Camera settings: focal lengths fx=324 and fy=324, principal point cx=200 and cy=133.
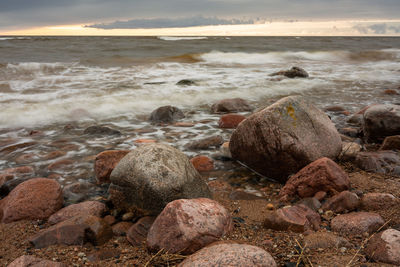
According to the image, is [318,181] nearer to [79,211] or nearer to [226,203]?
[226,203]

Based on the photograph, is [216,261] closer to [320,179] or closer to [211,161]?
[320,179]

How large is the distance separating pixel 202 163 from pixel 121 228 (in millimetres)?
1347

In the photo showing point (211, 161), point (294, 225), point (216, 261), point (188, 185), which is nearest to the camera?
point (216, 261)

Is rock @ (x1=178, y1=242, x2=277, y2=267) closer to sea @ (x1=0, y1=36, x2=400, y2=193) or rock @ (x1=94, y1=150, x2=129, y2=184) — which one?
rock @ (x1=94, y1=150, x2=129, y2=184)

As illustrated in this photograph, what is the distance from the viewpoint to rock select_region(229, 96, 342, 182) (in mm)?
3061

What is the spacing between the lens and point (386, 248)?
174cm

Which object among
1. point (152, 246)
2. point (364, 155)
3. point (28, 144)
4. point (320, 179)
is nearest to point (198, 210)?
point (152, 246)

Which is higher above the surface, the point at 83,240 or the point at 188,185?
the point at 188,185

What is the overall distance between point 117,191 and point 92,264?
2.40 feet

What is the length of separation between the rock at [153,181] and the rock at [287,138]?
82 cm

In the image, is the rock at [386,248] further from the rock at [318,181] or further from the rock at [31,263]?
the rock at [31,263]

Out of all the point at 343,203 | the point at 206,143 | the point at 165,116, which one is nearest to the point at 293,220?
the point at 343,203

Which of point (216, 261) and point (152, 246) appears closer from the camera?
point (216, 261)

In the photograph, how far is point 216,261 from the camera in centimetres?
158
